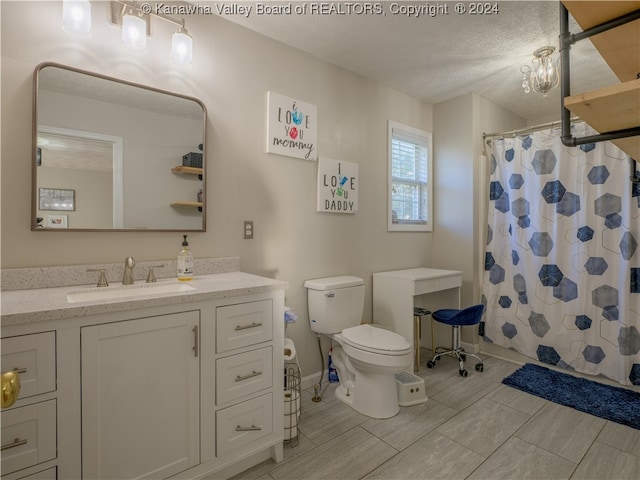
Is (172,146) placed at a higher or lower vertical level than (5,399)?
higher

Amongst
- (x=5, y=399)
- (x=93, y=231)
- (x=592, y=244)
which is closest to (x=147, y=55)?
(x=93, y=231)

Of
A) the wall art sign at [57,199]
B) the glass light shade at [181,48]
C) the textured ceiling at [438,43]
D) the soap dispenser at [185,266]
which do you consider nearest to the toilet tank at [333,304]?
the soap dispenser at [185,266]

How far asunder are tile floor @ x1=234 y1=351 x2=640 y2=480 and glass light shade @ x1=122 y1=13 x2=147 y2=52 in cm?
220

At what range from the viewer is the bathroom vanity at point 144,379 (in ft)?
3.59

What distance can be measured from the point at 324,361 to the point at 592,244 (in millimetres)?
2252

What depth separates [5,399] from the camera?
0.56 metres

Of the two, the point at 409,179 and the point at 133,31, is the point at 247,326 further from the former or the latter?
the point at 409,179

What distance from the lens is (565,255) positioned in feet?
8.79

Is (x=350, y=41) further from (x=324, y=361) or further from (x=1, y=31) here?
(x=324, y=361)

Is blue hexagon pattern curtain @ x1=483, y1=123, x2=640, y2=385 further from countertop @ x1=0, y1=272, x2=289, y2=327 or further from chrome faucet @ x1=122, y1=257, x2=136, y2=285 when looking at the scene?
chrome faucet @ x1=122, y1=257, x2=136, y2=285

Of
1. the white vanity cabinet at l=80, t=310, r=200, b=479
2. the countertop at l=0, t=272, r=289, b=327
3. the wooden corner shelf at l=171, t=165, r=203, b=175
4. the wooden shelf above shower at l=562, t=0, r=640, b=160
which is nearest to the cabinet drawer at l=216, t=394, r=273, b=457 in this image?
the white vanity cabinet at l=80, t=310, r=200, b=479

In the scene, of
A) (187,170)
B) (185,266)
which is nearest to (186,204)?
(187,170)

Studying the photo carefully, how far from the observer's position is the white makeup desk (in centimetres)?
263

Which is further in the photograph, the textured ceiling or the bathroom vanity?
the textured ceiling
